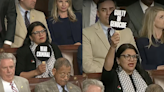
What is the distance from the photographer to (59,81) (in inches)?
150

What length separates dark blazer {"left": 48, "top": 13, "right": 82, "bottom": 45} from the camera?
4086 millimetres

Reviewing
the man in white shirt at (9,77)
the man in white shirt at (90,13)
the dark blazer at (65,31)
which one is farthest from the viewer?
the man in white shirt at (90,13)

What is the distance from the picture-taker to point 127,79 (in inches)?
158

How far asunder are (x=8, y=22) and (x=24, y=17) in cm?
16

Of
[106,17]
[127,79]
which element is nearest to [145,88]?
[127,79]

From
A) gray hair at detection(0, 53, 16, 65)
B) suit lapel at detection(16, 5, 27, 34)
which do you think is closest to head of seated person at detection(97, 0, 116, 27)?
suit lapel at detection(16, 5, 27, 34)

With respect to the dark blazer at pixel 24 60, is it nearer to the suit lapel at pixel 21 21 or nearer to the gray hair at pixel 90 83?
the suit lapel at pixel 21 21

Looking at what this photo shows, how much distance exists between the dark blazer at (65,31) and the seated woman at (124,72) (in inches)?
15.7

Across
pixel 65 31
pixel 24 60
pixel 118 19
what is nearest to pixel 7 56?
pixel 24 60

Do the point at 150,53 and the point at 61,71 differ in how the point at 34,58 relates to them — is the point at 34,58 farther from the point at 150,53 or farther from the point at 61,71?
the point at 150,53

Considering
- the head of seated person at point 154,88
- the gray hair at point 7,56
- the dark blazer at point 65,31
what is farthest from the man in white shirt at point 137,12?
the gray hair at point 7,56

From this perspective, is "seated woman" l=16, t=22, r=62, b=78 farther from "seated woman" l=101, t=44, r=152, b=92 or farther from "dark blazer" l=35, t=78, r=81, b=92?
"seated woman" l=101, t=44, r=152, b=92

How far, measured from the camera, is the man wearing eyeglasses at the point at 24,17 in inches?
155

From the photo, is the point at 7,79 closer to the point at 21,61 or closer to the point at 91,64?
the point at 21,61
